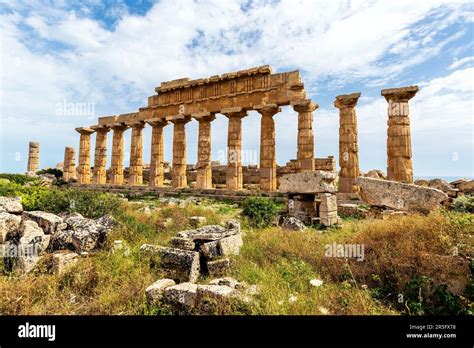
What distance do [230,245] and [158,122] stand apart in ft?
53.9

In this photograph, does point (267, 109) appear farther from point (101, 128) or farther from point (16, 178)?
point (16, 178)

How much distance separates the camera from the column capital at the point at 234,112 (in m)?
17.0

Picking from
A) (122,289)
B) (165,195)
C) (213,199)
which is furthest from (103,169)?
(122,289)

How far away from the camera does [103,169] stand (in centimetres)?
2308

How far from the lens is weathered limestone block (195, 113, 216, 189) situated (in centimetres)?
1783

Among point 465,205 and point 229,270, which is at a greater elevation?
point 465,205

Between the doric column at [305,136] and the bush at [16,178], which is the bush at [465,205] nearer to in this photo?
the doric column at [305,136]

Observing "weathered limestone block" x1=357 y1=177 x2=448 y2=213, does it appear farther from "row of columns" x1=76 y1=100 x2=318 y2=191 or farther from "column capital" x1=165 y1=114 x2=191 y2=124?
"column capital" x1=165 y1=114 x2=191 y2=124

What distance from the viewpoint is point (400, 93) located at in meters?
13.8

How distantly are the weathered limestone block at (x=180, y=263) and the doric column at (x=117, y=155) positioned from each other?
1881 centimetres

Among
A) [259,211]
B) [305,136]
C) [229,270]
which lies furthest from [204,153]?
[229,270]

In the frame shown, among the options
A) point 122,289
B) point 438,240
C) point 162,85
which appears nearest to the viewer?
point 122,289
